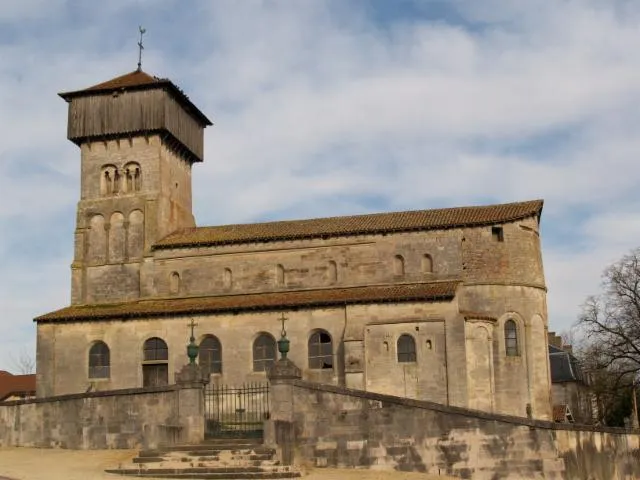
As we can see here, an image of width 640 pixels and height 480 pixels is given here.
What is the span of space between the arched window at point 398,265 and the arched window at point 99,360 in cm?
1427

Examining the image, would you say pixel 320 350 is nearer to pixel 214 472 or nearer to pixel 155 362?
pixel 155 362

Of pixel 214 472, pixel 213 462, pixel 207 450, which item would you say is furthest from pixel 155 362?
pixel 214 472

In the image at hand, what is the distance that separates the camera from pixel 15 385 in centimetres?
7300

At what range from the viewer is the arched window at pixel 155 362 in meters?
41.2

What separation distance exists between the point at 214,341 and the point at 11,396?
34047 mm

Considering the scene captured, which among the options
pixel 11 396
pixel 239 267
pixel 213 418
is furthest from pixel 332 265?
pixel 11 396

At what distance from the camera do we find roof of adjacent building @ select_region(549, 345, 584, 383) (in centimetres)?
6706

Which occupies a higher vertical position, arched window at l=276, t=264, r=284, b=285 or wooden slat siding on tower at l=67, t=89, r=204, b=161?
Result: wooden slat siding on tower at l=67, t=89, r=204, b=161

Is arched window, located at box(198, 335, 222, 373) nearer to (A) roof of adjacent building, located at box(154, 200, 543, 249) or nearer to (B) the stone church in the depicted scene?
(B) the stone church

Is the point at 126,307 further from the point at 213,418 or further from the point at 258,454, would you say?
the point at 258,454

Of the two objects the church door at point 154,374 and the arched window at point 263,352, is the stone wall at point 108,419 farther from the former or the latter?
the arched window at point 263,352

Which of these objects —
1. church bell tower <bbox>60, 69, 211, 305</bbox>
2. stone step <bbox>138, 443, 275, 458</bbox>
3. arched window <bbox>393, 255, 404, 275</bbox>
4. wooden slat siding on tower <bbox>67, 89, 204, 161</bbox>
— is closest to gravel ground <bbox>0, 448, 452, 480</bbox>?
stone step <bbox>138, 443, 275, 458</bbox>

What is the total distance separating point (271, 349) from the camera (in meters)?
40.1

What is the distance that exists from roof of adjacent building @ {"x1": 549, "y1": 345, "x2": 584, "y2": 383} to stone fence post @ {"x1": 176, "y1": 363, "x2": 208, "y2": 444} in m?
44.9
